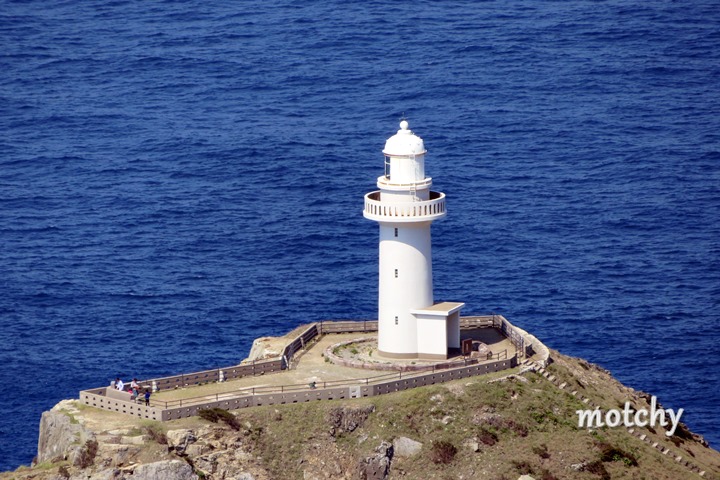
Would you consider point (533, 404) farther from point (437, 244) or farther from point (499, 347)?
point (437, 244)

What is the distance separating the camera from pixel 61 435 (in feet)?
404

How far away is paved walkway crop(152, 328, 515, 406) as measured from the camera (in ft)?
419

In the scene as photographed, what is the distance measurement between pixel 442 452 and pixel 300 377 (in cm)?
1298

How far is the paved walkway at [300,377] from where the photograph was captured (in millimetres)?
127750

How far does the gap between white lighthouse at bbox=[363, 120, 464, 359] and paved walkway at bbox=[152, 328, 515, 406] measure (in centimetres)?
180

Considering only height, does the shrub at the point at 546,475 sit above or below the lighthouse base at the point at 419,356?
below

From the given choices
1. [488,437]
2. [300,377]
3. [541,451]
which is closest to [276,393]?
[300,377]

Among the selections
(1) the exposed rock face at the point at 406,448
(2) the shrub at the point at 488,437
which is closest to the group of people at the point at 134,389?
(1) the exposed rock face at the point at 406,448

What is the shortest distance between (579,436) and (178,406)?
83.0 ft

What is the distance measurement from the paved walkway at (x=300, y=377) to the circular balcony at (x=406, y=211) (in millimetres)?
9695

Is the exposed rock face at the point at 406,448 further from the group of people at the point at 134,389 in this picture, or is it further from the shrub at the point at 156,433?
the group of people at the point at 134,389

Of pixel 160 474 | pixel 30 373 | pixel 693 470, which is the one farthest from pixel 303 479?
pixel 30 373

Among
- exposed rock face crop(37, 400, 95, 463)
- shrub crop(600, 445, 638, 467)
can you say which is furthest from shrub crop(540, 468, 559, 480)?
exposed rock face crop(37, 400, 95, 463)

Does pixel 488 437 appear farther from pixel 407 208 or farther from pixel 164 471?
pixel 164 471
